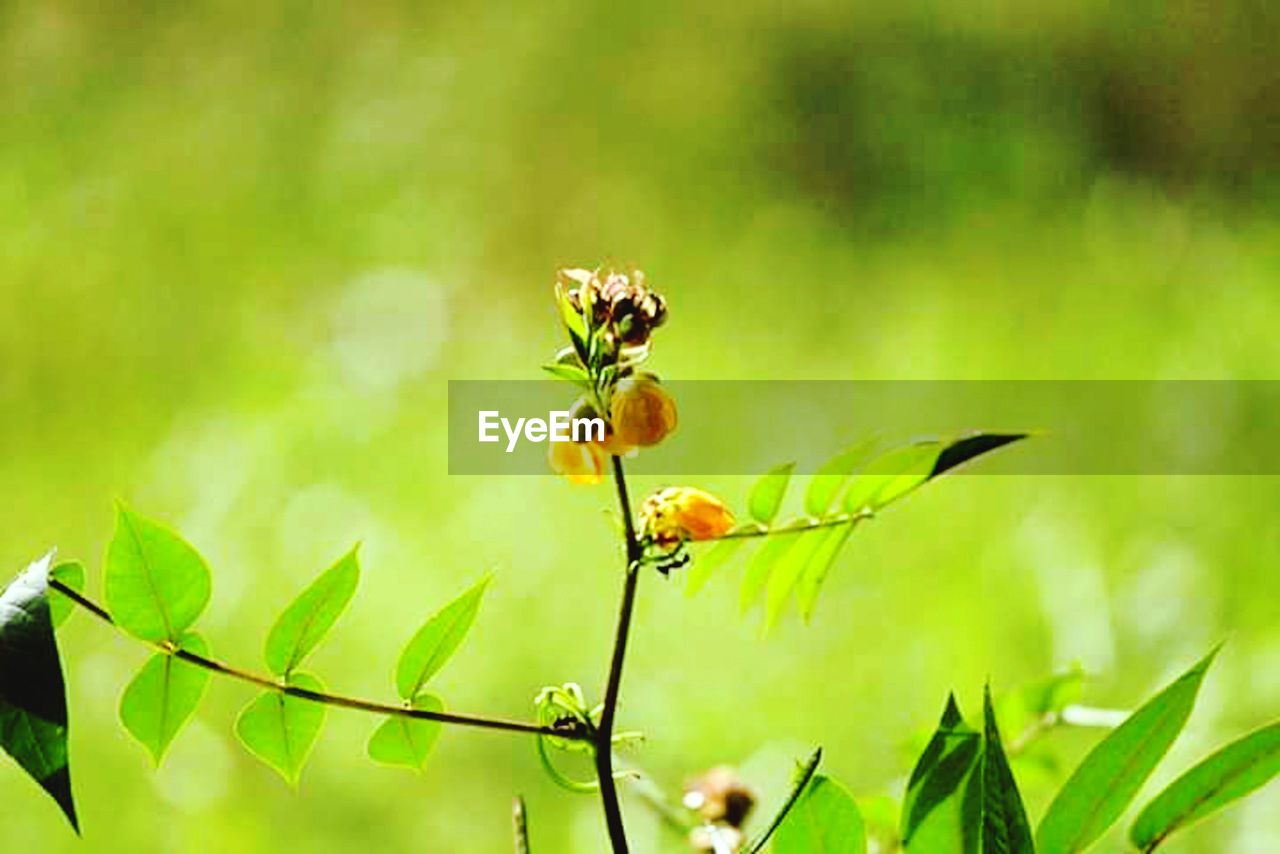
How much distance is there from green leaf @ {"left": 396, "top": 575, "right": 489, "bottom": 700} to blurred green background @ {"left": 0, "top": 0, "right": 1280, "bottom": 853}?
0.68 metres

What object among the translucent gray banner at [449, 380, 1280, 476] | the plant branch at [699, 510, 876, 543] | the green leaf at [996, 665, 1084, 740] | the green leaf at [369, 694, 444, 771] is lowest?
the green leaf at [996, 665, 1084, 740]

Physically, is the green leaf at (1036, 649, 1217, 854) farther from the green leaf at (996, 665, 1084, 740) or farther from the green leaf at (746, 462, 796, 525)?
the green leaf at (996, 665, 1084, 740)

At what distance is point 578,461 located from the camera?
0.40m

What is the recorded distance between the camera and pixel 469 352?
121 centimetres

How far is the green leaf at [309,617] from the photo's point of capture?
375 millimetres

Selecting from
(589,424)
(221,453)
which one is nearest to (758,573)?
(589,424)

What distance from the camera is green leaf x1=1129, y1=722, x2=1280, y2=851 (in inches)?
14.5

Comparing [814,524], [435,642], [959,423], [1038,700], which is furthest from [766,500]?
[959,423]

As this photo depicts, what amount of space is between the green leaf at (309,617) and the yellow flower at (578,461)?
6 cm

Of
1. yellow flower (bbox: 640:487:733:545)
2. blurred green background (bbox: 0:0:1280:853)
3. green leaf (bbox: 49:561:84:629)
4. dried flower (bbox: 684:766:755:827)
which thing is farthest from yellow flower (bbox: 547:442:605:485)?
blurred green background (bbox: 0:0:1280:853)

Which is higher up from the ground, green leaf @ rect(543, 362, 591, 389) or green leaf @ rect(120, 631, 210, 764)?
green leaf @ rect(543, 362, 591, 389)

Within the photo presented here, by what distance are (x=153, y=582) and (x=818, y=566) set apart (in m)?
0.20

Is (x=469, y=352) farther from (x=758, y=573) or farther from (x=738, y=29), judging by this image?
(x=758, y=573)

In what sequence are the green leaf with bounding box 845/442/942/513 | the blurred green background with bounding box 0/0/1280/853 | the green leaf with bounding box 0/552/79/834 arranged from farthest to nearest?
1. the blurred green background with bounding box 0/0/1280/853
2. the green leaf with bounding box 845/442/942/513
3. the green leaf with bounding box 0/552/79/834
